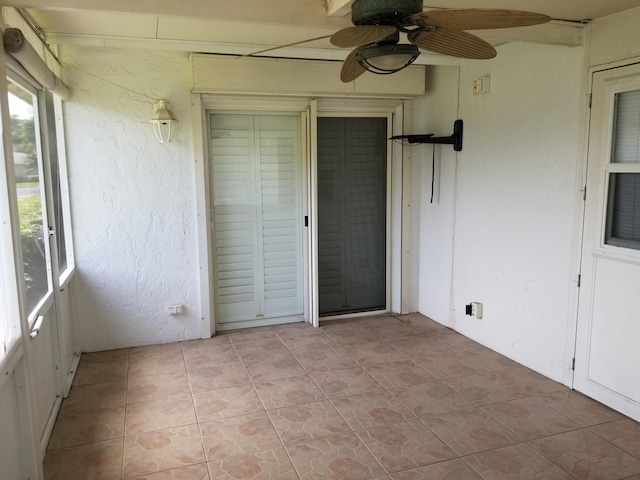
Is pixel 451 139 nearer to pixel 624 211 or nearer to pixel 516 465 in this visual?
pixel 624 211

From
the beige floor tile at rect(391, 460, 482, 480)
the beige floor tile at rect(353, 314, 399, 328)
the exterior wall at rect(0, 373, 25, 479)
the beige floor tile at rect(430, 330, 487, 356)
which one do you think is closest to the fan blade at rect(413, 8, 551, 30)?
the beige floor tile at rect(391, 460, 482, 480)

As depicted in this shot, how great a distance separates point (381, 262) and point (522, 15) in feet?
11.7

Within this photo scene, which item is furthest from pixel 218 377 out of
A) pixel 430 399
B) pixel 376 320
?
pixel 376 320

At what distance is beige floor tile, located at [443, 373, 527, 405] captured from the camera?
3228 mm

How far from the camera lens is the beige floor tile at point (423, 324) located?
455 centimetres

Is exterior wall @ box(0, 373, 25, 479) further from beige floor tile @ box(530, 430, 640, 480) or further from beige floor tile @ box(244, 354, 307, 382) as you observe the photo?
beige floor tile @ box(530, 430, 640, 480)

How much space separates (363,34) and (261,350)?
286cm

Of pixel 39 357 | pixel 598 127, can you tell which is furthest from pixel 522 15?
pixel 39 357

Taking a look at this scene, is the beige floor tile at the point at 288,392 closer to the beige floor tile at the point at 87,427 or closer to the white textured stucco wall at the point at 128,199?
the beige floor tile at the point at 87,427

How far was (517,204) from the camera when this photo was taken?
3.70 metres

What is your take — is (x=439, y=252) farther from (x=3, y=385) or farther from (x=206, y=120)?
(x=3, y=385)

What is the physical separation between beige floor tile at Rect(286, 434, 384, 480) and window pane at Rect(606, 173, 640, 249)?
1916mm

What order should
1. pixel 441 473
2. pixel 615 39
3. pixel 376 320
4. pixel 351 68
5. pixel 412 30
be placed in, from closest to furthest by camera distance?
pixel 412 30 → pixel 351 68 → pixel 441 473 → pixel 615 39 → pixel 376 320

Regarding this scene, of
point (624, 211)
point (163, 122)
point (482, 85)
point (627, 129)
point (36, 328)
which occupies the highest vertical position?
point (482, 85)
